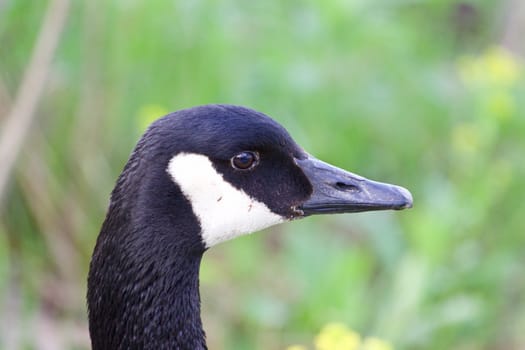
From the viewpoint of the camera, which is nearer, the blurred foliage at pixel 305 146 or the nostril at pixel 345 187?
the nostril at pixel 345 187

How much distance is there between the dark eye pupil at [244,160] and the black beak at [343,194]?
0.14 m

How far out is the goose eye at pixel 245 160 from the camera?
7.59ft

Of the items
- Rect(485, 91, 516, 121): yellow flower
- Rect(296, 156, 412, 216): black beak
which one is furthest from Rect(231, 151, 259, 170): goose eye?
Rect(485, 91, 516, 121): yellow flower

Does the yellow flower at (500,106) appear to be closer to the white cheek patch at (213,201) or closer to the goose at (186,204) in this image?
the goose at (186,204)

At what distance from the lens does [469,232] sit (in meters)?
3.74

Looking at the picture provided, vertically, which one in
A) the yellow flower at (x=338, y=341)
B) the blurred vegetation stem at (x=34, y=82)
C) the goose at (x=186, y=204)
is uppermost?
the blurred vegetation stem at (x=34, y=82)

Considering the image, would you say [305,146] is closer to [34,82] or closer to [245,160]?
[34,82]

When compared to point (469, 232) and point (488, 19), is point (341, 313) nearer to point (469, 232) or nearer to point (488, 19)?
point (469, 232)

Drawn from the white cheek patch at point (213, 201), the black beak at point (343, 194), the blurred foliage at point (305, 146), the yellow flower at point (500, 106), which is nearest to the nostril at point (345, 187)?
the black beak at point (343, 194)

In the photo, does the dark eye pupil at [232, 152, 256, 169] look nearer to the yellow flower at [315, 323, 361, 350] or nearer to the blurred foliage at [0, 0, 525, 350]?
the yellow flower at [315, 323, 361, 350]

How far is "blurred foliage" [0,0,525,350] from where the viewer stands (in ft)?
11.8

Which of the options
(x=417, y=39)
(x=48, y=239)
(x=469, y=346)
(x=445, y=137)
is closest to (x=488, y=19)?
(x=417, y=39)

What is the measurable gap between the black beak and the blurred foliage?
103 centimetres

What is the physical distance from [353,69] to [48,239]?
147cm
